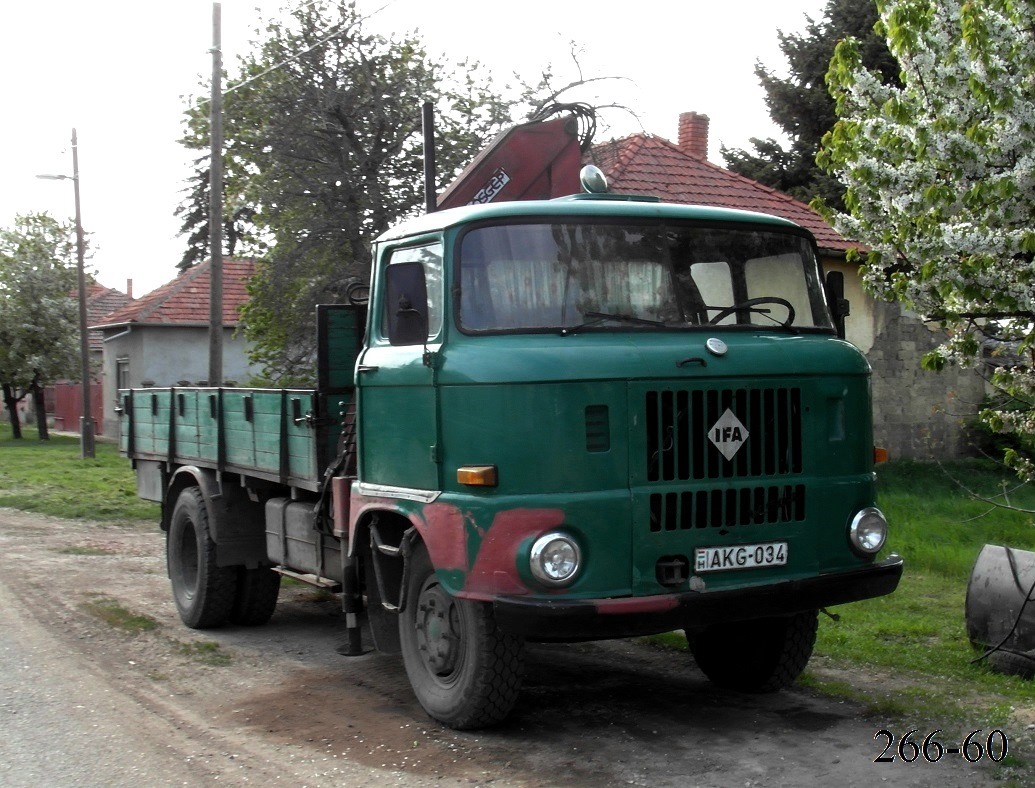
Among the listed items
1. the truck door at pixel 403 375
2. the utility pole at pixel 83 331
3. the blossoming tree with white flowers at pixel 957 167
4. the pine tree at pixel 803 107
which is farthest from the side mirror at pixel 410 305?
the utility pole at pixel 83 331

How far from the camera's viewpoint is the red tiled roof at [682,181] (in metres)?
17.4

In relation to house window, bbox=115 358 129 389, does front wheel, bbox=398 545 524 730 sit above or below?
below

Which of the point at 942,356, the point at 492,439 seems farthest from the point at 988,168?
the point at 492,439

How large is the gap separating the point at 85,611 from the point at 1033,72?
7.92 m

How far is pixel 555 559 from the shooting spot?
528 centimetres

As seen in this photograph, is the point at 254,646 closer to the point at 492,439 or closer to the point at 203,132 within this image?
the point at 492,439

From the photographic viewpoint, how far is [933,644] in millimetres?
7703

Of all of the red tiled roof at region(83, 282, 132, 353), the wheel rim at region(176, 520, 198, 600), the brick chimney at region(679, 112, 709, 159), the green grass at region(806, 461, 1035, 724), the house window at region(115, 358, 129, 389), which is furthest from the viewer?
the red tiled roof at region(83, 282, 132, 353)

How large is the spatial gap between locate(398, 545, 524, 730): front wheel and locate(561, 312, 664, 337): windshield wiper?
4.40 feet

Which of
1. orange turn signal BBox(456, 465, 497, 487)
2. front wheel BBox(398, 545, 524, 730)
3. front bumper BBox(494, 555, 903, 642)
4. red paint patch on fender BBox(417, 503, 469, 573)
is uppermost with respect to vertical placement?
orange turn signal BBox(456, 465, 497, 487)

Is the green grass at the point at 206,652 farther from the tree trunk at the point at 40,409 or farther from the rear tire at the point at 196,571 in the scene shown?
the tree trunk at the point at 40,409

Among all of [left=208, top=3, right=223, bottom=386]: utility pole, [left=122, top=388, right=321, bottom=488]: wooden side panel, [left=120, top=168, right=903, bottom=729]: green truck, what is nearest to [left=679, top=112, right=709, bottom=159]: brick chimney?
[left=208, top=3, right=223, bottom=386]: utility pole

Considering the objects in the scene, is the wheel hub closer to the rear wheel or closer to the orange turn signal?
the orange turn signal

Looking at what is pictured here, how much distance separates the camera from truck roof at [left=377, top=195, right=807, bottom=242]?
580 cm
